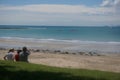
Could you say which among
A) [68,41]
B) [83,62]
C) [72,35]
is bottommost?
[83,62]

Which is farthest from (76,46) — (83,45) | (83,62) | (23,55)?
(23,55)

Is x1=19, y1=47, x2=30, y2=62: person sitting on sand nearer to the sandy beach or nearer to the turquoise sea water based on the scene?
the sandy beach

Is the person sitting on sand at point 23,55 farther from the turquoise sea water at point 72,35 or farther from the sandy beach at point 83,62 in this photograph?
the turquoise sea water at point 72,35

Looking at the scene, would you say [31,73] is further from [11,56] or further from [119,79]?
[11,56]

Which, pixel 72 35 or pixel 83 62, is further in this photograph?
pixel 72 35

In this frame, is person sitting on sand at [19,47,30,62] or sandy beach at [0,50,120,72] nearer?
person sitting on sand at [19,47,30,62]

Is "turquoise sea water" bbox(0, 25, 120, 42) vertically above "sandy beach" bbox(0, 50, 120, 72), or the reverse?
"turquoise sea water" bbox(0, 25, 120, 42)

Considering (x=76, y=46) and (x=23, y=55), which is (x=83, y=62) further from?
(x=76, y=46)

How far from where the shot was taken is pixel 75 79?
7.82 m

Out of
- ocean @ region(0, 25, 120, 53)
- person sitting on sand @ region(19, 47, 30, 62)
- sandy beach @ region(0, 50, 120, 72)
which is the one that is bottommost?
sandy beach @ region(0, 50, 120, 72)

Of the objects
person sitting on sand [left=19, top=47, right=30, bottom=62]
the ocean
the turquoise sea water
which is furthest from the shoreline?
person sitting on sand [left=19, top=47, right=30, bottom=62]

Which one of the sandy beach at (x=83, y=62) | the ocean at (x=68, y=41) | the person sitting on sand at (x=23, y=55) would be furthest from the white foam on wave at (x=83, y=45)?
the person sitting on sand at (x=23, y=55)

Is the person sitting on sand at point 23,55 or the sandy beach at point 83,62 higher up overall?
the person sitting on sand at point 23,55

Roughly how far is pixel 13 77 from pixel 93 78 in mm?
1994
